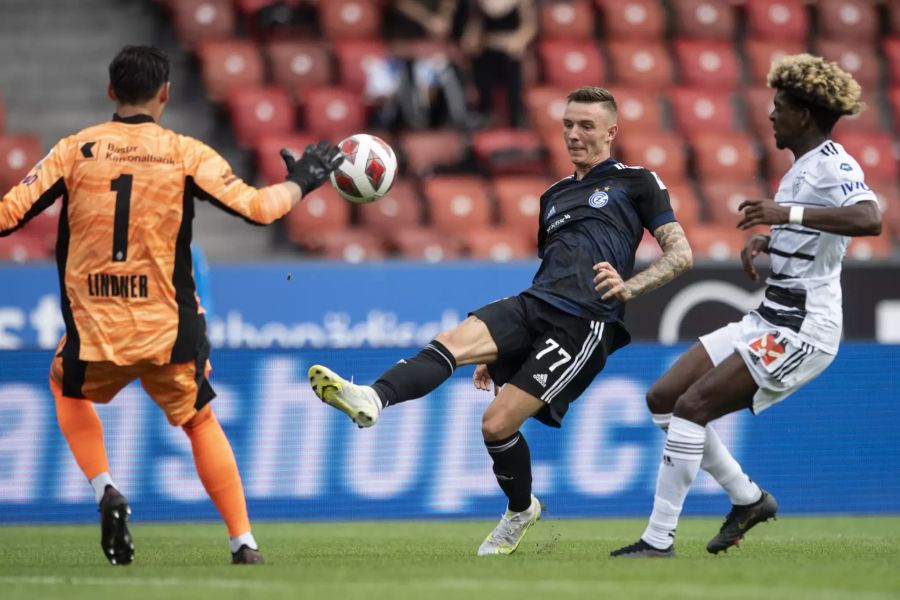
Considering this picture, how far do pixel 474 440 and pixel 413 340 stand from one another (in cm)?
240

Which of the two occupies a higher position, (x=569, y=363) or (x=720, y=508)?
(x=569, y=363)

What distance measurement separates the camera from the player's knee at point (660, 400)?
6926 mm

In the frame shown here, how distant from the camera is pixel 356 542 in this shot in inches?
326

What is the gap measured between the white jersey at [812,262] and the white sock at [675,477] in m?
0.62

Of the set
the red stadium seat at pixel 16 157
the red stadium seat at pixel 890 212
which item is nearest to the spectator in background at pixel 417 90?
the red stadium seat at pixel 16 157

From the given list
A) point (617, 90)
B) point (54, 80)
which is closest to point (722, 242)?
point (617, 90)

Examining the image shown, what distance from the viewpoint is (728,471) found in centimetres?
702

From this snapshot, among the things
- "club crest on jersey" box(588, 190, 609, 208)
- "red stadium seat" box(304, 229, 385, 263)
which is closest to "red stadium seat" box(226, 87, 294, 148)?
"red stadium seat" box(304, 229, 385, 263)

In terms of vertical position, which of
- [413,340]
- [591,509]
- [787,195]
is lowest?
[591,509]

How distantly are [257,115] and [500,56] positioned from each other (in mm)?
2540

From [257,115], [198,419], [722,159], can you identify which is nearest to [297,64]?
[257,115]

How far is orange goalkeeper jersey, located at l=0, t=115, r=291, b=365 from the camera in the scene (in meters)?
6.10

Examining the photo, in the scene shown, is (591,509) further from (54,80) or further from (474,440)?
(54,80)

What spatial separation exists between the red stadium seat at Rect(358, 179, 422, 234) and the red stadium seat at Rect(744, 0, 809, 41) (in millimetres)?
5635
